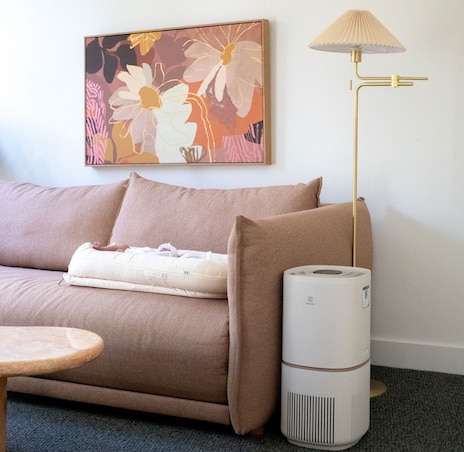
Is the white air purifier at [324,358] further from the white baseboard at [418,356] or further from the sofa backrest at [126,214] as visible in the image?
the white baseboard at [418,356]

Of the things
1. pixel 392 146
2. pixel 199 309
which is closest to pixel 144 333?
pixel 199 309

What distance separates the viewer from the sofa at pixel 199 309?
2.27 meters

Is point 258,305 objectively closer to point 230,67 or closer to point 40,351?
point 40,351

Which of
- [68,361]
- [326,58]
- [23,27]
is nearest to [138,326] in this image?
[68,361]

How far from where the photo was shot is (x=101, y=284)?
2.71 metres

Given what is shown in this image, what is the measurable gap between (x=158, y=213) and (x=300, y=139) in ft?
2.50

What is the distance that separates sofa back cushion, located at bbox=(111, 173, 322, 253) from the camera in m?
2.96

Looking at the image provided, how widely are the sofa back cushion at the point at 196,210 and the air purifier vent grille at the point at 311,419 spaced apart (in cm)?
81

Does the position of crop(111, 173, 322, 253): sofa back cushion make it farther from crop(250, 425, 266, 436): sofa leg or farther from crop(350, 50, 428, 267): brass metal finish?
crop(250, 425, 266, 436): sofa leg

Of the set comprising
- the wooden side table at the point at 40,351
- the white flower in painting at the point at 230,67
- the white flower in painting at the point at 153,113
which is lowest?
the wooden side table at the point at 40,351

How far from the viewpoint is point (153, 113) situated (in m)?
3.63

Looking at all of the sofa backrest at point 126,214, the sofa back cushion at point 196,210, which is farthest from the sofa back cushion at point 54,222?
the sofa back cushion at point 196,210

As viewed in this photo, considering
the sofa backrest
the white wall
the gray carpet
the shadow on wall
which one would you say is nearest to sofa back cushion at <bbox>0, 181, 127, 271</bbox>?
the sofa backrest

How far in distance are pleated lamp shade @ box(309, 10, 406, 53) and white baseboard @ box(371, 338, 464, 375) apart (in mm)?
1276
